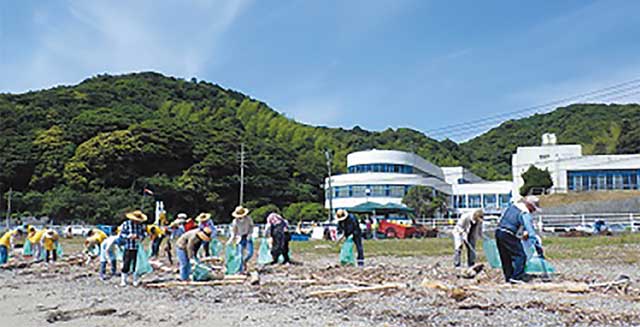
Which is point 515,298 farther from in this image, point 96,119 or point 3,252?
point 96,119

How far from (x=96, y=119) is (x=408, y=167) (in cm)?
3566

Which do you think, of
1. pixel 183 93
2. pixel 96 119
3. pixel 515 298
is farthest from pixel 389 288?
pixel 183 93

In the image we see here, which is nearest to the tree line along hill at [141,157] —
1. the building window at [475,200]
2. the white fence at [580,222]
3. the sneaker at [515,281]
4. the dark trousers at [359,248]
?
the building window at [475,200]

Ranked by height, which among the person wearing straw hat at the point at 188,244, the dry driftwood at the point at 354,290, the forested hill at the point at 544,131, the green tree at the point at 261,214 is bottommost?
the dry driftwood at the point at 354,290

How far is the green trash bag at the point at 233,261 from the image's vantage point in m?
13.6

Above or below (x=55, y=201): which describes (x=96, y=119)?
above

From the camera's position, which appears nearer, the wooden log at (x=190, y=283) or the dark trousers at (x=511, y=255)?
the dark trousers at (x=511, y=255)

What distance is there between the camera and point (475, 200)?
6700cm

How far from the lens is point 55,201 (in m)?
51.8

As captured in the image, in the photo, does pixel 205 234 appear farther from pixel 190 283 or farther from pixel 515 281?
pixel 515 281

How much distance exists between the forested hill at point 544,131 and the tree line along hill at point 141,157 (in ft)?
2.80

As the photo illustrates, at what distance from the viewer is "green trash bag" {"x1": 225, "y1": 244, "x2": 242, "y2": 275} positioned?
537 inches

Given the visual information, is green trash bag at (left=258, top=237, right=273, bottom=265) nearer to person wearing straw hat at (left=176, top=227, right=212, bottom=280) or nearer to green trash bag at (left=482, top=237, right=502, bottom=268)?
person wearing straw hat at (left=176, top=227, right=212, bottom=280)

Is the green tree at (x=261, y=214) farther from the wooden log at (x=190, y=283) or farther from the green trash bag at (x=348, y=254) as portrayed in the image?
the wooden log at (x=190, y=283)
